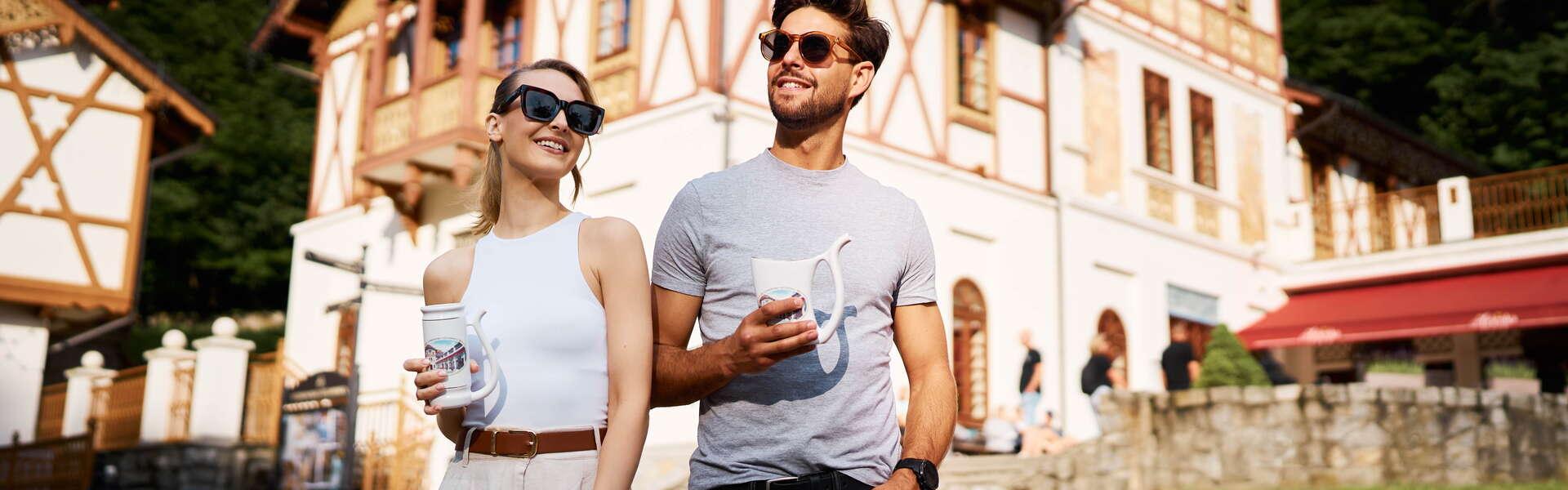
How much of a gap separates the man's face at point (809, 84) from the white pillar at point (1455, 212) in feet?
67.2

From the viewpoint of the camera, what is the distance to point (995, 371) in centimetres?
1656

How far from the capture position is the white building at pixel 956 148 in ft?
49.0

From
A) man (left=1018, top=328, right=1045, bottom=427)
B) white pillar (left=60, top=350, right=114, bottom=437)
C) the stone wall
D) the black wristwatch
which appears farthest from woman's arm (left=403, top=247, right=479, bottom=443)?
white pillar (left=60, top=350, right=114, bottom=437)

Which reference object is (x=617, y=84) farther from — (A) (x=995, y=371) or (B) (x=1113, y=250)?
(B) (x=1113, y=250)

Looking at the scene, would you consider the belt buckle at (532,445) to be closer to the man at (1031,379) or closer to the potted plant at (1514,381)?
the man at (1031,379)

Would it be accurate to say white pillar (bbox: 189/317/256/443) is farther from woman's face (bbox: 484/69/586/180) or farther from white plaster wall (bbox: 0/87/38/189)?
woman's face (bbox: 484/69/586/180)

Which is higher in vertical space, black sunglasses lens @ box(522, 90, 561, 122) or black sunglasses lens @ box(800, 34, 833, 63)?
black sunglasses lens @ box(800, 34, 833, 63)

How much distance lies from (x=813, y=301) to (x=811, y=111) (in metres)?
0.42

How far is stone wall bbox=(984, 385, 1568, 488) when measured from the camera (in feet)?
38.2

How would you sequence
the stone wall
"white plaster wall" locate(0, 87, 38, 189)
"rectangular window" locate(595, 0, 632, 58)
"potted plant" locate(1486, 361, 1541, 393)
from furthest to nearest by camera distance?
"white plaster wall" locate(0, 87, 38, 189), "rectangular window" locate(595, 0, 632, 58), "potted plant" locate(1486, 361, 1541, 393), the stone wall

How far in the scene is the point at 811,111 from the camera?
2768mm

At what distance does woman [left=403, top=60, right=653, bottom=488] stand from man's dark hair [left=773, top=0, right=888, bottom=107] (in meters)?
0.54

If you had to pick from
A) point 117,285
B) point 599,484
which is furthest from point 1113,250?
point 599,484

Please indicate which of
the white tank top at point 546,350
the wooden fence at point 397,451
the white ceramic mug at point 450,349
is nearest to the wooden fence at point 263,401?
the wooden fence at point 397,451
